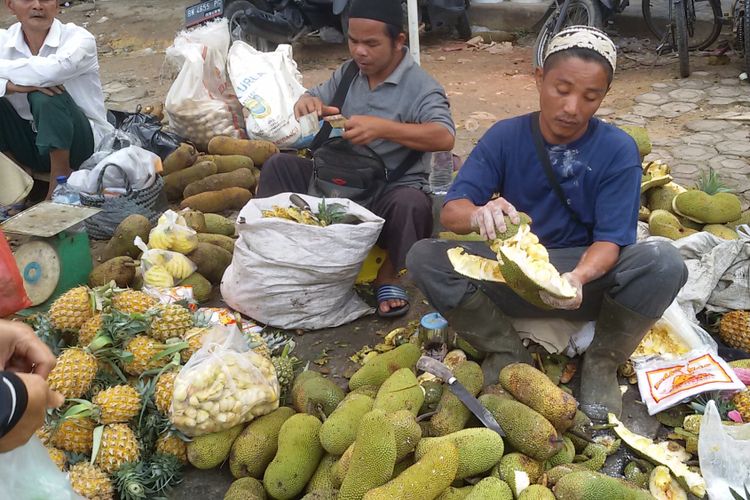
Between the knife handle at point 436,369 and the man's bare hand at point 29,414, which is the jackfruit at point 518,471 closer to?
the knife handle at point 436,369

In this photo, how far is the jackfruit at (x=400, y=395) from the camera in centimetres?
224

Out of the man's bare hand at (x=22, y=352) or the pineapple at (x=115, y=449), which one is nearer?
the man's bare hand at (x=22, y=352)

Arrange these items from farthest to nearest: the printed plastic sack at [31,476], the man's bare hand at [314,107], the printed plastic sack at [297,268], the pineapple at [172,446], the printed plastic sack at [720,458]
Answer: the man's bare hand at [314,107] < the printed plastic sack at [297,268] < the pineapple at [172,446] < the printed plastic sack at [720,458] < the printed plastic sack at [31,476]

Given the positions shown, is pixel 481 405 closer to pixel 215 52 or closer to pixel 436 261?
pixel 436 261

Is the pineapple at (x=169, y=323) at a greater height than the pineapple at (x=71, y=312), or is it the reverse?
the pineapple at (x=71, y=312)

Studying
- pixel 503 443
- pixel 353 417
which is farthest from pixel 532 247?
pixel 353 417

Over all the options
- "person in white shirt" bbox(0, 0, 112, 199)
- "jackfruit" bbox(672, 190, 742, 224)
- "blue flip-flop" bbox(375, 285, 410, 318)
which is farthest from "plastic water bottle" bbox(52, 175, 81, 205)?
"jackfruit" bbox(672, 190, 742, 224)

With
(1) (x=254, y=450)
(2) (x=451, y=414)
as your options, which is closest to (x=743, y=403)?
(2) (x=451, y=414)

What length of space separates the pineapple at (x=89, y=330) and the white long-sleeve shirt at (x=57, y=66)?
2404 millimetres

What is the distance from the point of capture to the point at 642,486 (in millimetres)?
2188

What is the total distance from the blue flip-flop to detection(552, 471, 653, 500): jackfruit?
1503mm

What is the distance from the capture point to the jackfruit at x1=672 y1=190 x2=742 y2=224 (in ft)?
11.2

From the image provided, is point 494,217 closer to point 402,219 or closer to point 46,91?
point 402,219

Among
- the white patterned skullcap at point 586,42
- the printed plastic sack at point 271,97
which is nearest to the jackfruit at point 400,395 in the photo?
the white patterned skullcap at point 586,42
